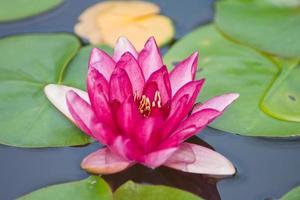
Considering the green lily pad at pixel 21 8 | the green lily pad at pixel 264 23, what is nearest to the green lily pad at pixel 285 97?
the green lily pad at pixel 264 23

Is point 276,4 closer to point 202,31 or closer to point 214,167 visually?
point 202,31

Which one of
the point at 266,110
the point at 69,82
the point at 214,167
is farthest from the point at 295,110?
the point at 69,82

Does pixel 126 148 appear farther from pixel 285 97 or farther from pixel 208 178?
pixel 285 97

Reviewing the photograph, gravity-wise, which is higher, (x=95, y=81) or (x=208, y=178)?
(x=95, y=81)

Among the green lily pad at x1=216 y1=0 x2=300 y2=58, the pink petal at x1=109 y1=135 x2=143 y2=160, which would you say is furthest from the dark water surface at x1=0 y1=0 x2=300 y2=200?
the green lily pad at x1=216 y1=0 x2=300 y2=58

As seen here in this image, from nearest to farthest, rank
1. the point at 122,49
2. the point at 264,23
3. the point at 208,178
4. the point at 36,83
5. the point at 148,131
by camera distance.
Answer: the point at 148,131
the point at 208,178
the point at 122,49
the point at 36,83
the point at 264,23

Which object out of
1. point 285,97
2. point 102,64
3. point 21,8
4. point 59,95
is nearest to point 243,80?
point 285,97

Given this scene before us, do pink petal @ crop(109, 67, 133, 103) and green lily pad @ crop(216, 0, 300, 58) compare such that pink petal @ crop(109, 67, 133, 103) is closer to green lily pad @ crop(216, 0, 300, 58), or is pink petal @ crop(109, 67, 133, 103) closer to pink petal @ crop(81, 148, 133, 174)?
pink petal @ crop(81, 148, 133, 174)
